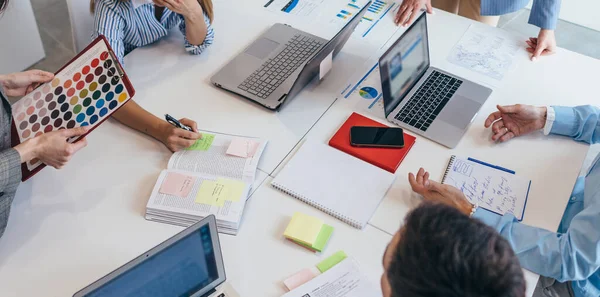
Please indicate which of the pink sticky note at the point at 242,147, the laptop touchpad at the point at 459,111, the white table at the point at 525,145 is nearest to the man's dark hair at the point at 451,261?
the white table at the point at 525,145

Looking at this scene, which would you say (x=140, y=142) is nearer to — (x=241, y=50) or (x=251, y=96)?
(x=251, y=96)

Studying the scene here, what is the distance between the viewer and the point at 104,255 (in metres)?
1.30

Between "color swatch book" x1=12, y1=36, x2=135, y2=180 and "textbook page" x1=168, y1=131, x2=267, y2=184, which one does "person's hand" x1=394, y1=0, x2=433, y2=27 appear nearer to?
"textbook page" x1=168, y1=131, x2=267, y2=184

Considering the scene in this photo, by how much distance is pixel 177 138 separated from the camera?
5.00 feet

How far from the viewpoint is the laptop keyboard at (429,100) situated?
1659mm

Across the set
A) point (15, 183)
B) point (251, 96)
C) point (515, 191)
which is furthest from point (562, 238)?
point (15, 183)

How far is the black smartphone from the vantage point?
1571 millimetres

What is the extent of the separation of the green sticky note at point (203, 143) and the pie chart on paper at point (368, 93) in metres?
0.51

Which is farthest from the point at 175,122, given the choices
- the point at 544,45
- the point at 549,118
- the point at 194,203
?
the point at 544,45

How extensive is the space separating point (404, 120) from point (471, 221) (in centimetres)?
85

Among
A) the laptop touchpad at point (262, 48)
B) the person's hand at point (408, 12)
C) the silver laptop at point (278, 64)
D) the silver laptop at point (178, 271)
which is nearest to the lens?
the silver laptop at point (178, 271)

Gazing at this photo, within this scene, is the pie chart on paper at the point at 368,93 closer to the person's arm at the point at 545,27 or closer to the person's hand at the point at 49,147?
the person's arm at the point at 545,27

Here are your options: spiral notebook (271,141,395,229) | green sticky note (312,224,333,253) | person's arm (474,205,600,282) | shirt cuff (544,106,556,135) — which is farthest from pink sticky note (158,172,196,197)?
shirt cuff (544,106,556,135)

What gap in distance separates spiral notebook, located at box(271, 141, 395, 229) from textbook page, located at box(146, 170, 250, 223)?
121mm
